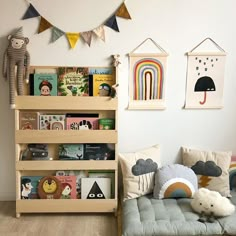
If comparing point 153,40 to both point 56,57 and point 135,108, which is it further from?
point 56,57

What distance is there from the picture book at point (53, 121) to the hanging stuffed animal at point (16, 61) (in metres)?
0.25

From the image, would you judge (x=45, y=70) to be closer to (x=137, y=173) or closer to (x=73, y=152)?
(x=73, y=152)

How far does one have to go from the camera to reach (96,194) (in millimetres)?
2568

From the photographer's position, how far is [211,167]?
259 cm

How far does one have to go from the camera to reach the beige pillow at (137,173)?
99.3 inches

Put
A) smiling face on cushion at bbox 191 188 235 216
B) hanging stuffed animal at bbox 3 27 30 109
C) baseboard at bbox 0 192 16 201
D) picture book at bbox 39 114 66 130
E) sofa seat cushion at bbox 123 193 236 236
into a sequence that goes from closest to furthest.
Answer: sofa seat cushion at bbox 123 193 236 236
smiling face on cushion at bbox 191 188 235 216
hanging stuffed animal at bbox 3 27 30 109
picture book at bbox 39 114 66 130
baseboard at bbox 0 192 16 201

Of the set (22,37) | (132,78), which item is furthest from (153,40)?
(22,37)

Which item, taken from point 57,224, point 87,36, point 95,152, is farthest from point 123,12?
point 57,224

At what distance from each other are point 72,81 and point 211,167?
4.33 feet

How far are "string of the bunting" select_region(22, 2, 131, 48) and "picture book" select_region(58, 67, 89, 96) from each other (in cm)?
20

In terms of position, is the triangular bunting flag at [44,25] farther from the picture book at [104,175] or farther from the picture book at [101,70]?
the picture book at [104,175]

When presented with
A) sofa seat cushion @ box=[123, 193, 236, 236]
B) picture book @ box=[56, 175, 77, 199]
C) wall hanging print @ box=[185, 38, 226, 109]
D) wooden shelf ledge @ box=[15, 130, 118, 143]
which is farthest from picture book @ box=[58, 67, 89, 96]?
sofa seat cushion @ box=[123, 193, 236, 236]

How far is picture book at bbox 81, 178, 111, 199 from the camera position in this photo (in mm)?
2564

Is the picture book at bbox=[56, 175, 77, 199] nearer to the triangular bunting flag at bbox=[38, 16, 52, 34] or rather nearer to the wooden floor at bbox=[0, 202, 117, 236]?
the wooden floor at bbox=[0, 202, 117, 236]
